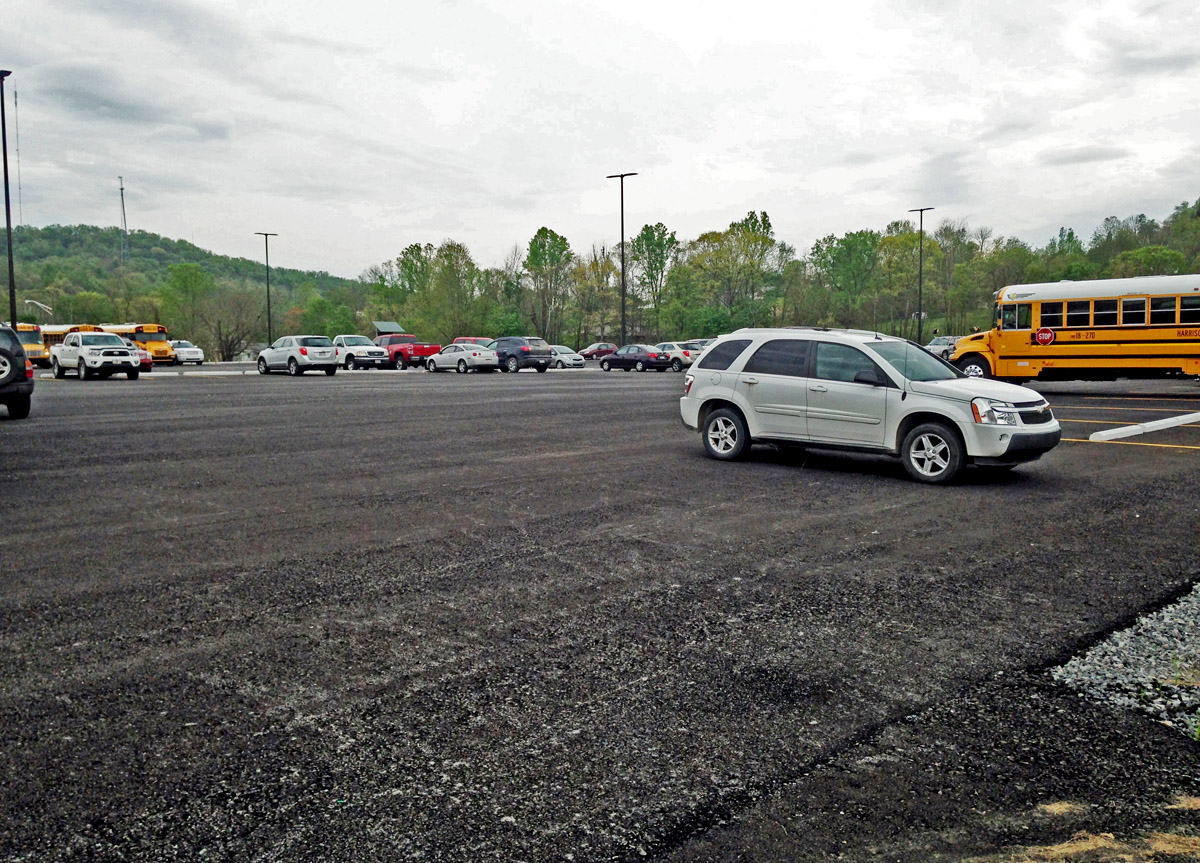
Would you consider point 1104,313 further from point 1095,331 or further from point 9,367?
point 9,367

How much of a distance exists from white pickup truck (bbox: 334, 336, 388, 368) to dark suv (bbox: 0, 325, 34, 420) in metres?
28.9

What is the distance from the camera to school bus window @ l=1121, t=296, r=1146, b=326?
23062 mm

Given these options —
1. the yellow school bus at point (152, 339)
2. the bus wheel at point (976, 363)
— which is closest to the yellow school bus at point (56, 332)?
the yellow school bus at point (152, 339)

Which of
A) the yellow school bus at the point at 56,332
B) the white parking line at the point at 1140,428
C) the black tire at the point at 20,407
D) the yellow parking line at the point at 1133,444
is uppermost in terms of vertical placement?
the yellow school bus at the point at 56,332

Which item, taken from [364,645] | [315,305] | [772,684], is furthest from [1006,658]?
[315,305]

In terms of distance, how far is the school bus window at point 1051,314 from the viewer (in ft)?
80.2

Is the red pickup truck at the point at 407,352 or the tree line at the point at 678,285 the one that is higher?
the tree line at the point at 678,285

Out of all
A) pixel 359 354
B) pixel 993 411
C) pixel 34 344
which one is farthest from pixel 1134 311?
pixel 34 344

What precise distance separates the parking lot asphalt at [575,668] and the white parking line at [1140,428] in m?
4.62

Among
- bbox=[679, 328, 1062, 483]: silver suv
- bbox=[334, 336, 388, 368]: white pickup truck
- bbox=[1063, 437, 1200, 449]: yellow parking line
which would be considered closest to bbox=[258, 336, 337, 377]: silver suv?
bbox=[334, 336, 388, 368]: white pickup truck

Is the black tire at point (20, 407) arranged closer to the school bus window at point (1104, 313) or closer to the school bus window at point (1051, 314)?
the school bus window at point (1051, 314)

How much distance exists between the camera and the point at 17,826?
2.83 m

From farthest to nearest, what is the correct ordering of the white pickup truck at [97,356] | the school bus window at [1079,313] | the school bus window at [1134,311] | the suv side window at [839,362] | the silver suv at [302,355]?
the silver suv at [302,355] < the white pickup truck at [97,356] < the school bus window at [1079,313] < the school bus window at [1134,311] < the suv side window at [839,362]

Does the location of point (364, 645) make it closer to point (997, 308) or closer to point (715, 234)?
point (997, 308)
